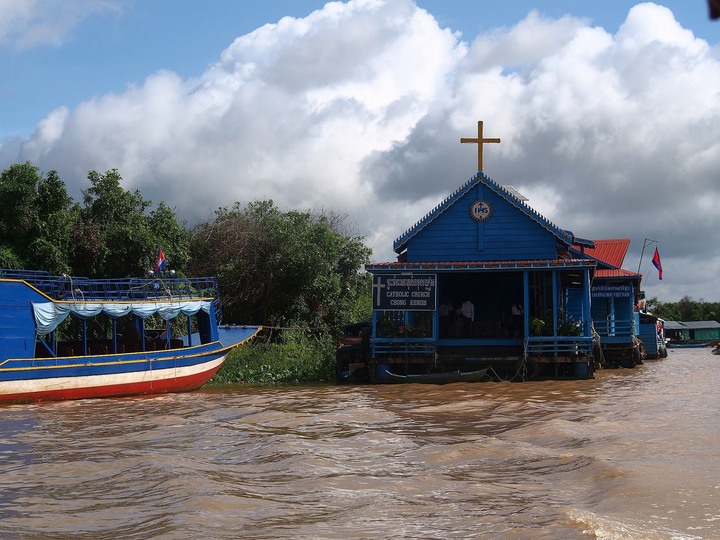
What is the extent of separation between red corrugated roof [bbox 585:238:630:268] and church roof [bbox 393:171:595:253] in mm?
10649

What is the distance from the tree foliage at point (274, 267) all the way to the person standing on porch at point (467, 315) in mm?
8711

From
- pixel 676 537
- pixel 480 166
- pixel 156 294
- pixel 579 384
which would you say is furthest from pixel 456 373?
pixel 676 537

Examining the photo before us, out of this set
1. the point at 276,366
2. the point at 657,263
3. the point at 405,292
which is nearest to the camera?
the point at 405,292

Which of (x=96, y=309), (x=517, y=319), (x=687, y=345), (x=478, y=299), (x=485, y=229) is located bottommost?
(x=687, y=345)

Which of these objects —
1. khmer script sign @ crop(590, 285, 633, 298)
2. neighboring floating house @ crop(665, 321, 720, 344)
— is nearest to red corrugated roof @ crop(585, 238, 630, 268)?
khmer script sign @ crop(590, 285, 633, 298)

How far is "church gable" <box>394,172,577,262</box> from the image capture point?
23.5m

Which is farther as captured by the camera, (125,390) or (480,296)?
(480,296)

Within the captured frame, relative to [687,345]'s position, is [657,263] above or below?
above

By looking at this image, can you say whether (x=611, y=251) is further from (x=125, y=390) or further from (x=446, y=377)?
→ (x=125, y=390)

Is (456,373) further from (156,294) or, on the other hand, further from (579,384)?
(156,294)

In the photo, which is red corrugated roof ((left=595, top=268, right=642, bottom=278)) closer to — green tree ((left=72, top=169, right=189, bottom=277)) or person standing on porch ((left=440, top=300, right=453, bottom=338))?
person standing on porch ((left=440, top=300, right=453, bottom=338))

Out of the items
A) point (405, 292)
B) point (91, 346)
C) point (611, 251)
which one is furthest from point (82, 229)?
point (611, 251)

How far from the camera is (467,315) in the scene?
2409 centimetres

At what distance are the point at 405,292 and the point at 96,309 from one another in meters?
8.00
